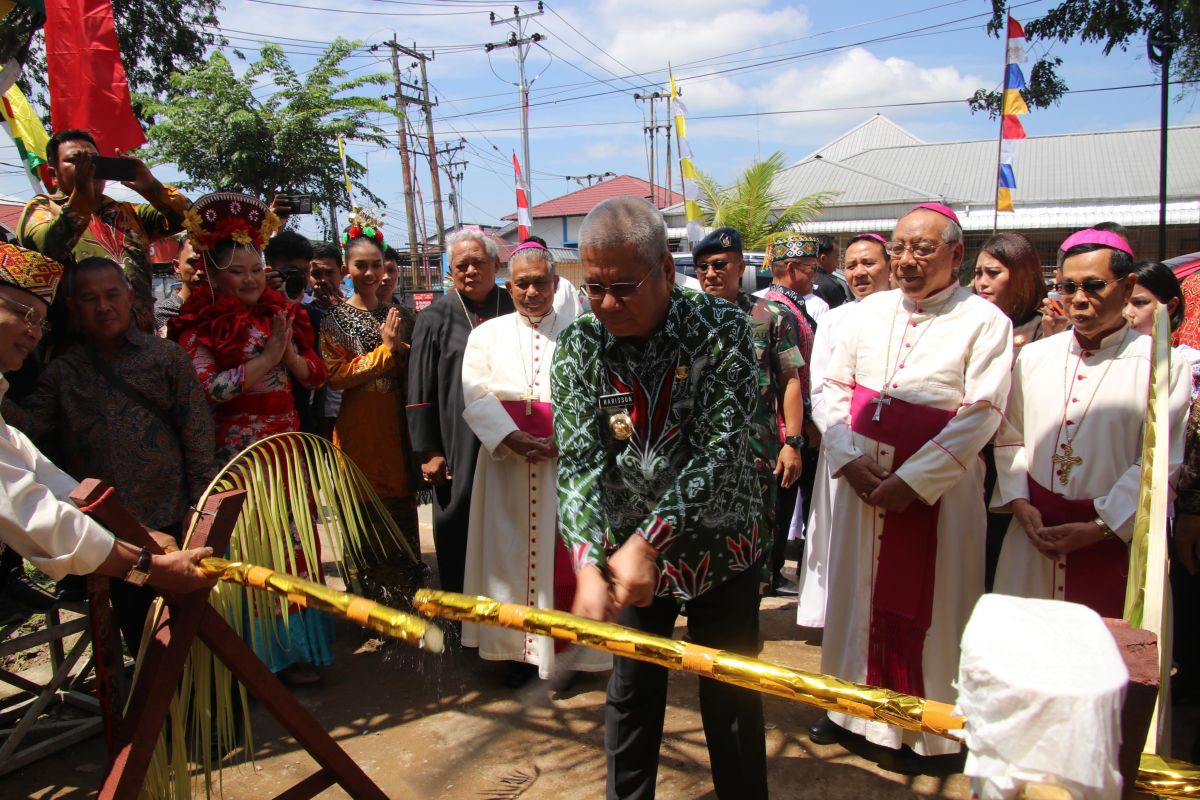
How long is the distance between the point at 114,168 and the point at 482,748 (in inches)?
118

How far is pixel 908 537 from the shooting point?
306 cm

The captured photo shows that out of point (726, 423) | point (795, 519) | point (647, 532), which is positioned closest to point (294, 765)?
point (647, 532)

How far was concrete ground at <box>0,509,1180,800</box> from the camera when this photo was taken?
3.06 metres

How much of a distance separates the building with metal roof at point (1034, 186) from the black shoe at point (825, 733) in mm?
20287

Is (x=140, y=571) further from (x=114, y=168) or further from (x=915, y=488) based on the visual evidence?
(x=915, y=488)

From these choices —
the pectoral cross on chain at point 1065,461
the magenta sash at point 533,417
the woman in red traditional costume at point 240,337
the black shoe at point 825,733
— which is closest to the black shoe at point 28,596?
the woman in red traditional costume at point 240,337

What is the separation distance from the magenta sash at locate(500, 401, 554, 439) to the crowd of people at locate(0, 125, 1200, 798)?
0.05 feet

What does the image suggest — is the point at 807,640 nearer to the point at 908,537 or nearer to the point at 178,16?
the point at 908,537

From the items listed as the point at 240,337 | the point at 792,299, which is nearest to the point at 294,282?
the point at 240,337

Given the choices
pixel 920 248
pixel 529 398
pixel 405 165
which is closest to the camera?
pixel 920 248

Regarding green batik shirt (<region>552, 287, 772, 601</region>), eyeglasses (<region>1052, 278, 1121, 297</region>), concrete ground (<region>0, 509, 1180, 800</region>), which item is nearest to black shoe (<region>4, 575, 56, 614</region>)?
concrete ground (<region>0, 509, 1180, 800</region>)

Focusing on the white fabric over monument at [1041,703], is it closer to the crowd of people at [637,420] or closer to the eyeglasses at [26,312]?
the crowd of people at [637,420]

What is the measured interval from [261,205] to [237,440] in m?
1.14

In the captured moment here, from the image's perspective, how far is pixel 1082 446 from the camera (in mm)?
2863
